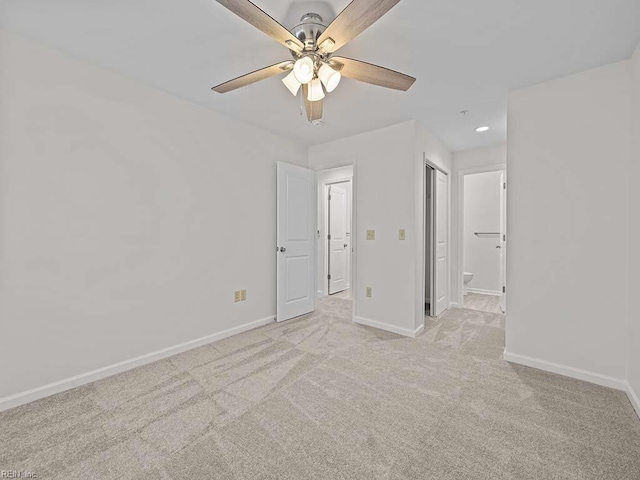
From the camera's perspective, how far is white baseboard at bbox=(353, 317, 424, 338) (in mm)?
3111

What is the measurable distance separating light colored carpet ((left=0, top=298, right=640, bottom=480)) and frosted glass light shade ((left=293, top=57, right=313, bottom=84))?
1.99 m

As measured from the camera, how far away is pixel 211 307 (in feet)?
9.70

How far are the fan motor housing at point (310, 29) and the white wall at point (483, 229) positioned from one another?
463 cm

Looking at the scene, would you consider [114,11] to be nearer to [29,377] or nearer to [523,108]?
[29,377]

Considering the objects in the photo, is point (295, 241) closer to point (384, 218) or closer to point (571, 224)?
point (384, 218)

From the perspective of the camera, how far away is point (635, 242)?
192 centimetres

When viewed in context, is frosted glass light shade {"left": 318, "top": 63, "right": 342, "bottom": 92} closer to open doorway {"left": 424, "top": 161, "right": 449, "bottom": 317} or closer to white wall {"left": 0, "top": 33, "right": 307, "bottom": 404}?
white wall {"left": 0, "top": 33, "right": 307, "bottom": 404}

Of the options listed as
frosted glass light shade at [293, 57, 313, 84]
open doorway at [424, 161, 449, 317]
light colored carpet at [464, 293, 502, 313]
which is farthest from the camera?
light colored carpet at [464, 293, 502, 313]

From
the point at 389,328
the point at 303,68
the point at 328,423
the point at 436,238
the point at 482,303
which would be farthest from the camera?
the point at 482,303

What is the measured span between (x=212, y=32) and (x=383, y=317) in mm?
3058

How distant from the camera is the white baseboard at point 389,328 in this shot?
10.2 ft

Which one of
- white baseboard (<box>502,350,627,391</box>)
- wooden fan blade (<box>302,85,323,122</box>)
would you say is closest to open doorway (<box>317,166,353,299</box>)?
white baseboard (<box>502,350,627,391</box>)

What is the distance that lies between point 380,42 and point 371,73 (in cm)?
33

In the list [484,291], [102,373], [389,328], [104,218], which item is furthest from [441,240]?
[102,373]
